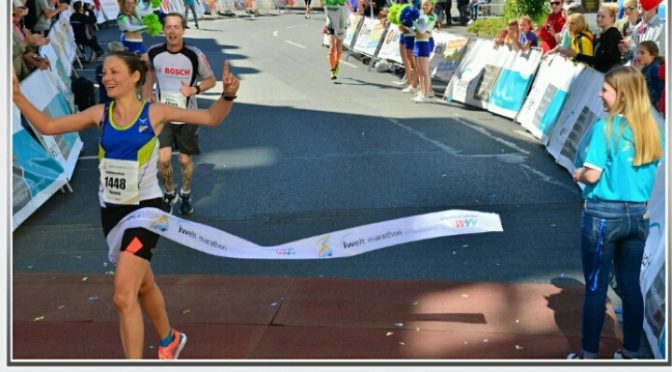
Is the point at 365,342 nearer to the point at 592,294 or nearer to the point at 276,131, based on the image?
the point at 592,294

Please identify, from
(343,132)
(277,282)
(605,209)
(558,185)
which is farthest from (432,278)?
(343,132)

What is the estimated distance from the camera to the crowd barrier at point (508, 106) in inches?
267

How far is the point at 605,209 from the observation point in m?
5.40

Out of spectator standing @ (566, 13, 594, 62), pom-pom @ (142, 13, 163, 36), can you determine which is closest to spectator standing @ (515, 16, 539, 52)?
spectator standing @ (566, 13, 594, 62)

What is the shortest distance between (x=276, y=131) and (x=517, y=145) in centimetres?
373

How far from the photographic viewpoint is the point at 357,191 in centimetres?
1056

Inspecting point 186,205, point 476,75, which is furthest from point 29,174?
point 476,75

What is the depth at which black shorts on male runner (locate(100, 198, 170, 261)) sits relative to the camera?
18.0 feet

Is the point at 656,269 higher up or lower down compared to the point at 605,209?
lower down

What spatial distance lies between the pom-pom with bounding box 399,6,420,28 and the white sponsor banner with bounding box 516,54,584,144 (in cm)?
310

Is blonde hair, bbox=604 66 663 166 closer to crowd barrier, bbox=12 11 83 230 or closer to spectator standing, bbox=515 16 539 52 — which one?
crowd barrier, bbox=12 11 83 230

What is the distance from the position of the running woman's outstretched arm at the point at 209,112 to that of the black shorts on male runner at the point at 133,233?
543mm

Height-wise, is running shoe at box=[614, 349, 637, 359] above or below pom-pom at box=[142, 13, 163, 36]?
below

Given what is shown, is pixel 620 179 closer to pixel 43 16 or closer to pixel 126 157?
pixel 126 157
